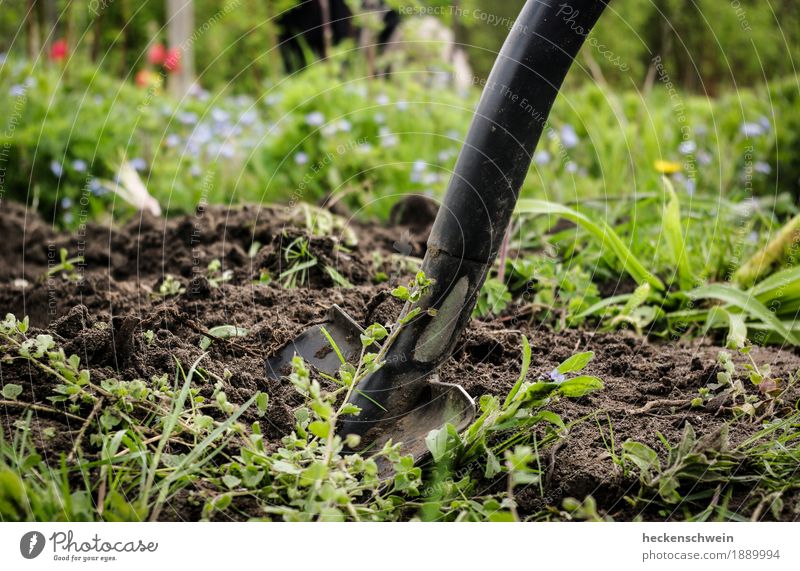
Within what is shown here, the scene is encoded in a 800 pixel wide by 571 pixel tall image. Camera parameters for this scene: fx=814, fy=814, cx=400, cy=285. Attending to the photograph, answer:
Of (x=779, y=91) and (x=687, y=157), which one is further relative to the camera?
(x=779, y=91)

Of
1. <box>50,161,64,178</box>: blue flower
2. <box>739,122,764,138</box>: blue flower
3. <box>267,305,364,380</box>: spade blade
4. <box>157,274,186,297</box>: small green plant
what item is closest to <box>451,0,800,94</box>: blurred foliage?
<box>739,122,764,138</box>: blue flower

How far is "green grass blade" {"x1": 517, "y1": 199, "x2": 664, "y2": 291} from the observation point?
2.13 m

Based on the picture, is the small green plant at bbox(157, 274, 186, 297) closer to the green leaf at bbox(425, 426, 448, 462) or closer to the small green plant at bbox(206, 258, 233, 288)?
the small green plant at bbox(206, 258, 233, 288)

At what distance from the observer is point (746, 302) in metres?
1.96

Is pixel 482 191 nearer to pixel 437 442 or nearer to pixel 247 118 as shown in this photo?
pixel 437 442

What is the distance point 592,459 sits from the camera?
1.38m

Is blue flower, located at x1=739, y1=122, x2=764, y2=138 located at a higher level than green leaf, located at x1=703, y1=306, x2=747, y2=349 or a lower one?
higher

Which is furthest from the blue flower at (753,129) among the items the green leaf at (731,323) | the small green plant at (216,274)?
the small green plant at (216,274)
